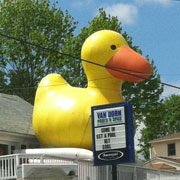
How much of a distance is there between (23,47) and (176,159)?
1575 cm

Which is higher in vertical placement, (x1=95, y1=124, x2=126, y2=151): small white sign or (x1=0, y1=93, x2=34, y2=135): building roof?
(x1=0, y1=93, x2=34, y2=135): building roof

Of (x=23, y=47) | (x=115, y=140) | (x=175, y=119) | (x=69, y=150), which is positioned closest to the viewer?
(x=115, y=140)

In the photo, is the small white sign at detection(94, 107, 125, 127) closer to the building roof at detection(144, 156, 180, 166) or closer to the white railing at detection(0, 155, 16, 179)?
the white railing at detection(0, 155, 16, 179)

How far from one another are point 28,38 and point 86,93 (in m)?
22.6

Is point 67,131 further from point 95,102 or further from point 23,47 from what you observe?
point 23,47

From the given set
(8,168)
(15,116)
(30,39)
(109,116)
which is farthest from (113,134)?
(30,39)

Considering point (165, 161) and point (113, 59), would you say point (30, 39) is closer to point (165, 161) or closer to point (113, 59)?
point (165, 161)

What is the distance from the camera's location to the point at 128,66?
79.5 feet

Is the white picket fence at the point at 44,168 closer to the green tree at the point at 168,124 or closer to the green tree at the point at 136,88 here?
the green tree at the point at 136,88

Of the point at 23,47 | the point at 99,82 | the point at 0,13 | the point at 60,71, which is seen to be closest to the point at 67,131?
the point at 99,82

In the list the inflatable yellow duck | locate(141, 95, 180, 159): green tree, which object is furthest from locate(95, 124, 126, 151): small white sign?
locate(141, 95, 180, 159): green tree

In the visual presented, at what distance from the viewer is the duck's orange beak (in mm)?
24203

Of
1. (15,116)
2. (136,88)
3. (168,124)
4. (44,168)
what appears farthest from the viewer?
(168,124)

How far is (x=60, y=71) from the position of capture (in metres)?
40.9
